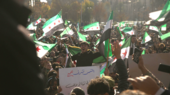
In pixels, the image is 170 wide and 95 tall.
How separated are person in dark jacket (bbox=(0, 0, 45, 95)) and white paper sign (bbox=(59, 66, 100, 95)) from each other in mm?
2396

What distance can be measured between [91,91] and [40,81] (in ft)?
4.52

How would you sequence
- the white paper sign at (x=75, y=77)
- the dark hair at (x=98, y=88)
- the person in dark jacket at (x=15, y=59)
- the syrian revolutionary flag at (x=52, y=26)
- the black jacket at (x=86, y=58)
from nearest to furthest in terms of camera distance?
the person in dark jacket at (x=15, y=59) < the dark hair at (x=98, y=88) < the white paper sign at (x=75, y=77) < the black jacket at (x=86, y=58) < the syrian revolutionary flag at (x=52, y=26)

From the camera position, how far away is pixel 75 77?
3.30m

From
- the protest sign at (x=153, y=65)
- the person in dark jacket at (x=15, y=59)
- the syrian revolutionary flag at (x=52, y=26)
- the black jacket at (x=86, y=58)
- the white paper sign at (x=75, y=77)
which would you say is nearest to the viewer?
the person in dark jacket at (x=15, y=59)

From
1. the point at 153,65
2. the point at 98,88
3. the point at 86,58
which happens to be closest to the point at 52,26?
the point at 86,58

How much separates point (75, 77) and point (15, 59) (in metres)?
2.57

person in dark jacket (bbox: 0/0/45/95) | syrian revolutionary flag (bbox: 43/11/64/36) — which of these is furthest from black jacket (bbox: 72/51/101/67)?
syrian revolutionary flag (bbox: 43/11/64/36)

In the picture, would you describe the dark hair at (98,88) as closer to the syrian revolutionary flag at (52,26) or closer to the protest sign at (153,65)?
the protest sign at (153,65)

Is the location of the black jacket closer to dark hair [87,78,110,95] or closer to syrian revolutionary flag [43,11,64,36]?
dark hair [87,78,110,95]

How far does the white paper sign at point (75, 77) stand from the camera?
→ 3203 mm

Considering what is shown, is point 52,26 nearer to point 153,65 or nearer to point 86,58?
point 86,58

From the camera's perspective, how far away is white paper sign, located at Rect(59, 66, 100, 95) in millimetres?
3203

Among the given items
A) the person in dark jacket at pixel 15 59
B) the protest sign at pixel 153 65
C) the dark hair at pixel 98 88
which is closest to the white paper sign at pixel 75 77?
the protest sign at pixel 153 65

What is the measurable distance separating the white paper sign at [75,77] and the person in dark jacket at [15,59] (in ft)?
7.86
